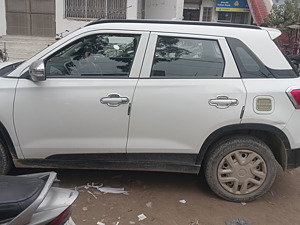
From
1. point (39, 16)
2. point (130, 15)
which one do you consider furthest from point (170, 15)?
point (39, 16)

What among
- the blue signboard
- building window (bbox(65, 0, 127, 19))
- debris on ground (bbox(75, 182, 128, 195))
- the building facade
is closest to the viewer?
debris on ground (bbox(75, 182, 128, 195))

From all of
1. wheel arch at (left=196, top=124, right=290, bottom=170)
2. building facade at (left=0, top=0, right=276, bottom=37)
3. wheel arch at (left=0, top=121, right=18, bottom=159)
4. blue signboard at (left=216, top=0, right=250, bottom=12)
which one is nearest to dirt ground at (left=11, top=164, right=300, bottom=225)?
wheel arch at (left=196, top=124, right=290, bottom=170)

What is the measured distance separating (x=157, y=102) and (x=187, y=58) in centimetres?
57

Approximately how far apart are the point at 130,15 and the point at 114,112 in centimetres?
1090

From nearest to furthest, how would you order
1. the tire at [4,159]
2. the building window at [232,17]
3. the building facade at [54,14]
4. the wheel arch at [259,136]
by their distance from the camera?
the wheel arch at [259,136] < the tire at [4,159] < the building facade at [54,14] < the building window at [232,17]

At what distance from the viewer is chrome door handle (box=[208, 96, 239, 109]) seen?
304 centimetres

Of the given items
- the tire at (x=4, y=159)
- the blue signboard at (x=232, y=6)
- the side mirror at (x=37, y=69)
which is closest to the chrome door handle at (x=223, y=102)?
the side mirror at (x=37, y=69)

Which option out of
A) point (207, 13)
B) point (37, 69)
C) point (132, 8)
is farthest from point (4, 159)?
point (207, 13)

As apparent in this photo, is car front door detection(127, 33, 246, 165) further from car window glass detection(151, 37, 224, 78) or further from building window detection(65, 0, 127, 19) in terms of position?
building window detection(65, 0, 127, 19)

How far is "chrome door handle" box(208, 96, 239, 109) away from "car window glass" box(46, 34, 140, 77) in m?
0.91

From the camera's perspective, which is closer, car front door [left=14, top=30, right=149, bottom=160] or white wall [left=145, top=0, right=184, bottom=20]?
car front door [left=14, top=30, right=149, bottom=160]

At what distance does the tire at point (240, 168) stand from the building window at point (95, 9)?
441 inches

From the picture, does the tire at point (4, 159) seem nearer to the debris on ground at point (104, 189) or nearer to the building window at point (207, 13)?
the debris on ground at point (104, 189)

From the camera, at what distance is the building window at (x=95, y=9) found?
1293 cm
